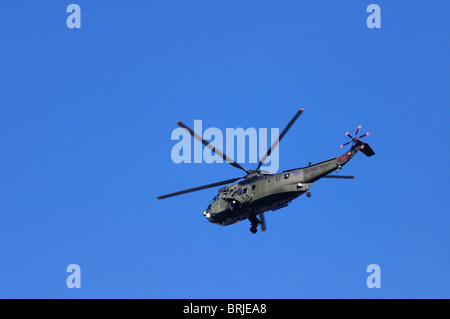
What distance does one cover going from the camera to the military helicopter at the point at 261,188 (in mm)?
73688

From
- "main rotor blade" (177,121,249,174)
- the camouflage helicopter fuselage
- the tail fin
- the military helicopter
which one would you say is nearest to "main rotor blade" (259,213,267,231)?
the military helicopter

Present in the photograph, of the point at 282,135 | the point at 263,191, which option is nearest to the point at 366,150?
the point at 282,135

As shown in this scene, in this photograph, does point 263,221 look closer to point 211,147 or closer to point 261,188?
point 261,188

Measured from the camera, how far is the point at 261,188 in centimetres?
7631

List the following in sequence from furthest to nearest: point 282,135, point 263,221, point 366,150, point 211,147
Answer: point 263,221
point 211,147
point 366,150
point 282,135

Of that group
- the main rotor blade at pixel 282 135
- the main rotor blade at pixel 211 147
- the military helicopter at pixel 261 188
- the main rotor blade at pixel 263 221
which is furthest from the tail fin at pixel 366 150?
the main rotor blade at pixel 263 221

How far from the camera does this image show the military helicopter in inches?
2901

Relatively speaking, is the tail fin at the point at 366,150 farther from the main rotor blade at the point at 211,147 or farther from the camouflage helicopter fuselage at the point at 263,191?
the main rotor blade at the point at 211,147

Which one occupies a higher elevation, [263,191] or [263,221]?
[263,191]

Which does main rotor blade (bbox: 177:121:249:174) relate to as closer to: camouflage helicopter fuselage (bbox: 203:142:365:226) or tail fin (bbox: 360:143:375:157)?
camouflage helicopter fuselage (bbox: 203:142:365:226)
